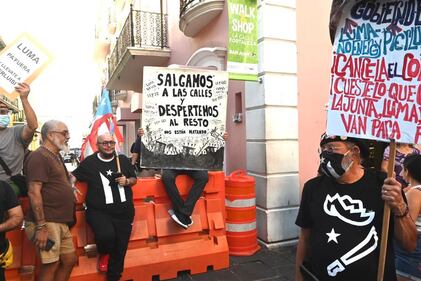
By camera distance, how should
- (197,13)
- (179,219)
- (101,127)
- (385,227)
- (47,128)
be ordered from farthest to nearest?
(197,13) → (101,127) → (179,219) → (47,128) → (385,227)

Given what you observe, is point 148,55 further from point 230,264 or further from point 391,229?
point 391,229

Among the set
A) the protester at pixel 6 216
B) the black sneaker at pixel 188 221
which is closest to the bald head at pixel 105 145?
the black sneaker at pixel 188 221

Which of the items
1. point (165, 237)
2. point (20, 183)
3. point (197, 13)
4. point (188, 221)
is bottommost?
point (165, 237)

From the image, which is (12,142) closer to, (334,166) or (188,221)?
(188,221)

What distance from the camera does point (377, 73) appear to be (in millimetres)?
2184

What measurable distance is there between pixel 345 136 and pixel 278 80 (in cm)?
388

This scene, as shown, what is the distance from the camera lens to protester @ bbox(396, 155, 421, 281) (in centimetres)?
262

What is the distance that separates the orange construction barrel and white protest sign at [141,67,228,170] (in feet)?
1.53

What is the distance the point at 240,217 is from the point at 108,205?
2.06 metres

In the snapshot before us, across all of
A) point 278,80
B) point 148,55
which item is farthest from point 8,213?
point 148,55

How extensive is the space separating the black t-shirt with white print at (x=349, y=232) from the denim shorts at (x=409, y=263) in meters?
0.79

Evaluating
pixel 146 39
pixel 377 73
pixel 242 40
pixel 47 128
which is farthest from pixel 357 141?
pixel 146 39

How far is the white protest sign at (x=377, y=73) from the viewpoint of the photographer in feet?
6.82

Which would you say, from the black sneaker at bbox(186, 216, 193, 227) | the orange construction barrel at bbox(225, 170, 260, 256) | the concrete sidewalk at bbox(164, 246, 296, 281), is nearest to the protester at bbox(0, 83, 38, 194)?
the black sneaker at bbox(186, 216, 193, 227)
